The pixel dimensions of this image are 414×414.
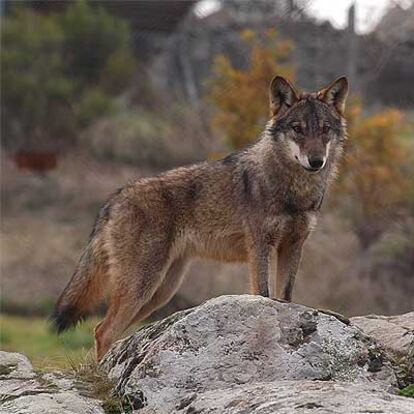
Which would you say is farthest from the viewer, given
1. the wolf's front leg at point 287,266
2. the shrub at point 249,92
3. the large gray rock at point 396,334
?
the shrub at point 249,92

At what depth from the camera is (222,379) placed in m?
5.58

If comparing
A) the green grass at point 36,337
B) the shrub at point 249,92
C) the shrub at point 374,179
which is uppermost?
the shrub at point 249,92

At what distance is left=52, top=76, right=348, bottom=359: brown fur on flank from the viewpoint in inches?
283

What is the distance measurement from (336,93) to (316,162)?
2.31ft

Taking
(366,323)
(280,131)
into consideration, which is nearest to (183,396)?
(366,323)

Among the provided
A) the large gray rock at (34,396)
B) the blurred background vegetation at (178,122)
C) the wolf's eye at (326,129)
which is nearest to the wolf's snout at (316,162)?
the wolf's eye at (326,129)

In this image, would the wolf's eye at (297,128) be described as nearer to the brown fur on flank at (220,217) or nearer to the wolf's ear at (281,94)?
the brown fur on flank at (220,217)

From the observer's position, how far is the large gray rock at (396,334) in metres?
6.00

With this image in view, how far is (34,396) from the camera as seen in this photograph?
5.75m

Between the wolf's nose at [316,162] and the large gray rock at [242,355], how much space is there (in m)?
1.27

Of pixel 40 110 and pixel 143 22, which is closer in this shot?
pixel 40 110

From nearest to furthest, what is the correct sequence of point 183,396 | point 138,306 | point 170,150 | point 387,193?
point 183,396 < point 138,306 < point 387,193 < point 170,150

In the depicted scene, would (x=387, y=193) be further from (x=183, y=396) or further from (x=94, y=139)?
(x=183, y=396)

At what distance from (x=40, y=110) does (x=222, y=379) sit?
19454 mm
